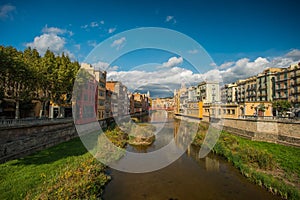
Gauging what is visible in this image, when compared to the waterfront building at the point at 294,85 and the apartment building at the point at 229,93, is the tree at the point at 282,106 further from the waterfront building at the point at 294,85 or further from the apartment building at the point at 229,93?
the apartment building at the point at 229,93

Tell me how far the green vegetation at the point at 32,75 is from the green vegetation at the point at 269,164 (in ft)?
75.0

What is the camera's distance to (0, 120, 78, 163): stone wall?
13914 millimetres

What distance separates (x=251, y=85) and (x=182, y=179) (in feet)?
177

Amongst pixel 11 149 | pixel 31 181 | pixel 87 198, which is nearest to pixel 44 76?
pixel 11 149

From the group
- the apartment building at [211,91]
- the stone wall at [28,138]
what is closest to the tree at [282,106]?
the apartment building at [211,91]

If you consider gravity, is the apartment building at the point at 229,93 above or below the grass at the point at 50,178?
above

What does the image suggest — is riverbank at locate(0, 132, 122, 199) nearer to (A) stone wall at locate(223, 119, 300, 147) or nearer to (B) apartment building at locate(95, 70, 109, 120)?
(B) apartment building at locate(95, 70, 109, 120)

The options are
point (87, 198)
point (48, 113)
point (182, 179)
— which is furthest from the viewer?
point (48, 113)

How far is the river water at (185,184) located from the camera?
11211 mm

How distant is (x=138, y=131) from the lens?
30.2m

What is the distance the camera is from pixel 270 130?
2428 cm

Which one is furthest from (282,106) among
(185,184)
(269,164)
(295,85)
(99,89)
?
(99,89)

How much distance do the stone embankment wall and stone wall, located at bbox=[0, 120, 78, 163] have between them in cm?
2615

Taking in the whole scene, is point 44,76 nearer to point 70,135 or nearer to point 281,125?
point 70,135
